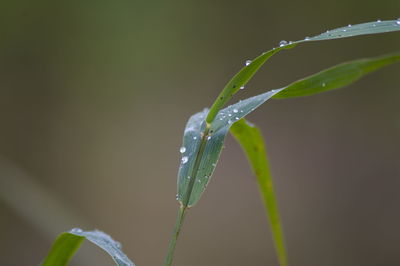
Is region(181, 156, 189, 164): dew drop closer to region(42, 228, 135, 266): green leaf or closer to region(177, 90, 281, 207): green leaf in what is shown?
region(177, 90, 281, 207): green leaf

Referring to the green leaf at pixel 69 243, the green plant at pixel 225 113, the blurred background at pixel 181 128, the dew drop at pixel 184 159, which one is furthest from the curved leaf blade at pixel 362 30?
the blurred background at pixel 181 128

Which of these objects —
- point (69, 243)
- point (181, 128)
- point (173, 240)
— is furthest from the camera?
point (181, 128)

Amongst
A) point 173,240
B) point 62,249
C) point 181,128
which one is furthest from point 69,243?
point 181,128

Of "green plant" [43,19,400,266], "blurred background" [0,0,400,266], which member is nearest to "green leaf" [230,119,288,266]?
"green plant" [43,19,400,266]

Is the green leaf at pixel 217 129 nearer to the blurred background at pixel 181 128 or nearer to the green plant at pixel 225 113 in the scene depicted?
the green plant at pixel 225 113

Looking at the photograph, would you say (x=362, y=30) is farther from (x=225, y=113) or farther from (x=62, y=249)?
(x=62, y=249)
